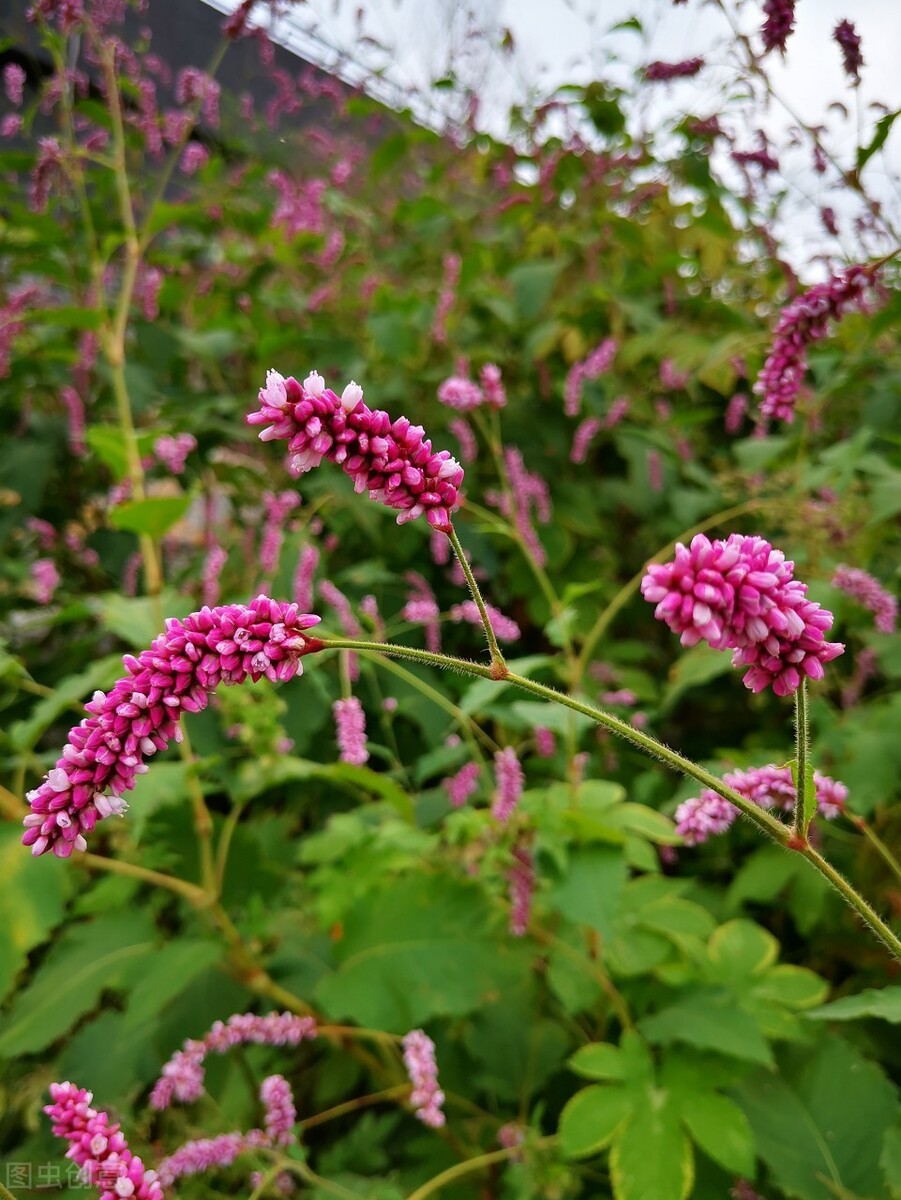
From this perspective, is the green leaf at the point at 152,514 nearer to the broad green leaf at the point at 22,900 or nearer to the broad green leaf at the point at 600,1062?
the broad green leaf at the point at 22,900

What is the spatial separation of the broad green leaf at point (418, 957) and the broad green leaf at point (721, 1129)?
346 millimetres

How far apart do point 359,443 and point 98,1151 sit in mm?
642

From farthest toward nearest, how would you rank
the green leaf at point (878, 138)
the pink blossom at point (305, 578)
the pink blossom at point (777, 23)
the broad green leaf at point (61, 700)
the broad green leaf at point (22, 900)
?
the pink blossom at point (305, 578) < the broad green leaf at point (61, 700) < the broad green leaf at point (22, 900) < the pink blossom at point (777, 23) < the green leaf at point (878, 138)

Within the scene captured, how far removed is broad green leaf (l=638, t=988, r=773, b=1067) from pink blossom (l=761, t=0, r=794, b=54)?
142cm

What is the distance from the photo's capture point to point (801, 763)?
2.07 ft

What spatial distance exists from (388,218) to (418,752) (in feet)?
8.27

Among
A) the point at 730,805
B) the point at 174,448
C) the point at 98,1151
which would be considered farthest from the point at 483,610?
the point at 174,448

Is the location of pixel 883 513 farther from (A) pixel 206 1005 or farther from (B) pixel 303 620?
(A) pixel 206 1005

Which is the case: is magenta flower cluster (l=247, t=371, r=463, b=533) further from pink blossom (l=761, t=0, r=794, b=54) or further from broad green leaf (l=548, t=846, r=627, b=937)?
pink blossom (l=761, t=0, r=794, b=54)

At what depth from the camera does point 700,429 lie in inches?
114

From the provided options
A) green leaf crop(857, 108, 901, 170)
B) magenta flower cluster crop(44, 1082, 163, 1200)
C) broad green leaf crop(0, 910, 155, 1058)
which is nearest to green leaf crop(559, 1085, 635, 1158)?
magenta flower cluster crop(44, 1082, 163, 1200)

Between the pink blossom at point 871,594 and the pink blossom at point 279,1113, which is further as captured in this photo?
the pink blossom at point 871,594

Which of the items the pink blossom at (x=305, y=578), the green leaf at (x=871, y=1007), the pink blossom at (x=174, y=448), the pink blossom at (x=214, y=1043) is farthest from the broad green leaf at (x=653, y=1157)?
the pink blossom at (x=174, y=448)

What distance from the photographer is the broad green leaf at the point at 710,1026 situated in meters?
1.14
